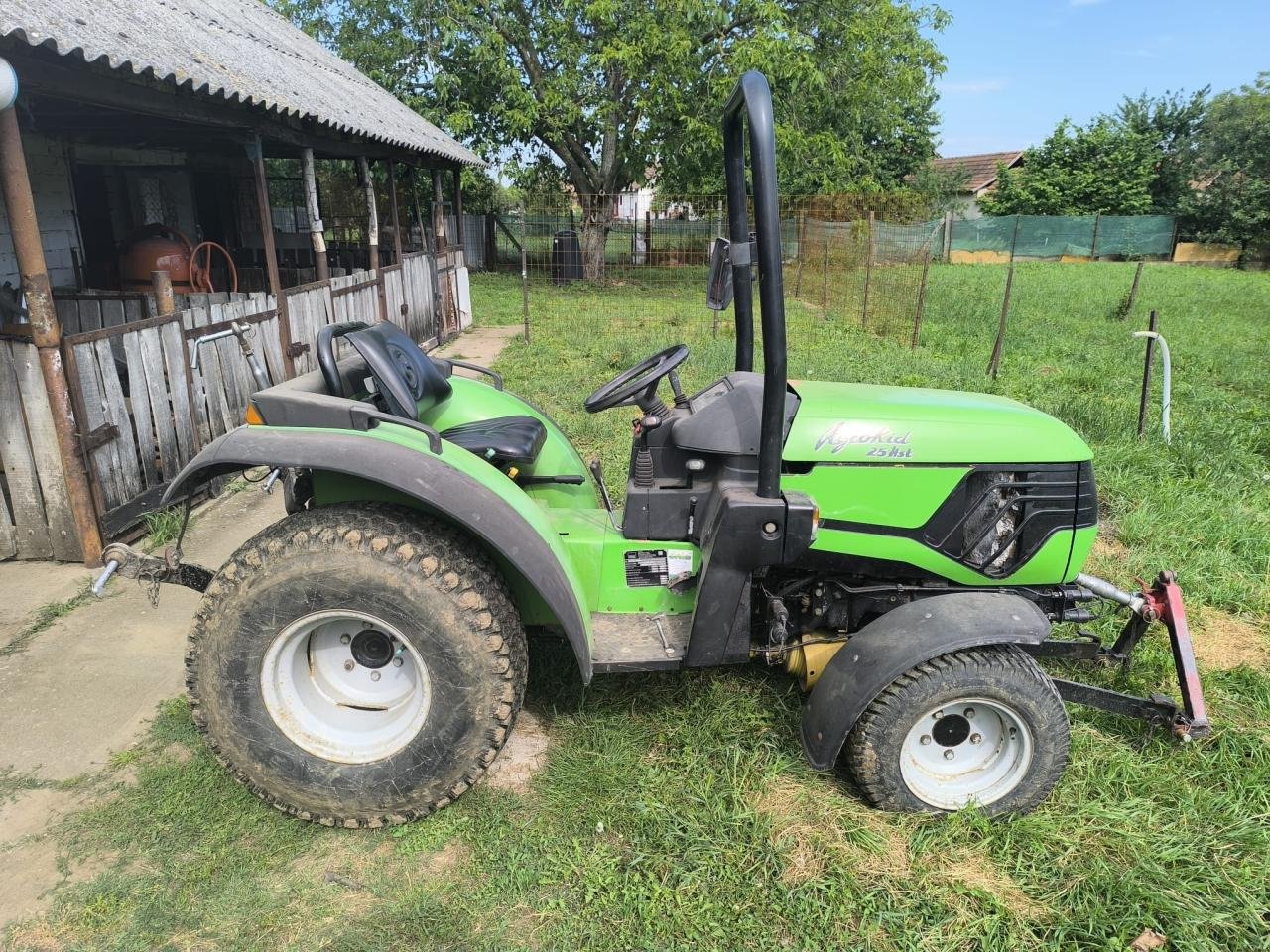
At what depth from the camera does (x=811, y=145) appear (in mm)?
16766

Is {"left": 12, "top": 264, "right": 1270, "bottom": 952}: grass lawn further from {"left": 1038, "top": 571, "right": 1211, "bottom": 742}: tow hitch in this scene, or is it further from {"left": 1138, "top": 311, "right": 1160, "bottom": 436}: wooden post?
{"left": 1138, "top": 311, "right": 1160, "bottom": 436}: wooden post

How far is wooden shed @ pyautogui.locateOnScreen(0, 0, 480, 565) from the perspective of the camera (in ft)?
12.2

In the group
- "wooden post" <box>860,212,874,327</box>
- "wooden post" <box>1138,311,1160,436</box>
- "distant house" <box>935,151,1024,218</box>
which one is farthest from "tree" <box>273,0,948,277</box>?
"distant house" <box>935,151,1024,218</box>

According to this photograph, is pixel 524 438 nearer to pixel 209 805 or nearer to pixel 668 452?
pixel 668 452

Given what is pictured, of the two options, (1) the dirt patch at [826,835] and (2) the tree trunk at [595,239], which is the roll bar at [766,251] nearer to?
(1) the dirt patch at [826,835]

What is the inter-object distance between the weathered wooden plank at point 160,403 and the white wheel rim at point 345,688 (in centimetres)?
279

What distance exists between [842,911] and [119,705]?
2522 mm

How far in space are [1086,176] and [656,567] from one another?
32231 millimetres

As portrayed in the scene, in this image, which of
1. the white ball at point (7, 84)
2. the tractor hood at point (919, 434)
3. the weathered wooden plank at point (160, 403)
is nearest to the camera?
the tractor hood at point (919, 434)

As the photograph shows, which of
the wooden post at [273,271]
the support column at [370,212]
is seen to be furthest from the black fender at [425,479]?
the support column at [370,212]

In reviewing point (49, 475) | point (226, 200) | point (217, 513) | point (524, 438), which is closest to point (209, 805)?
point (524, 438)

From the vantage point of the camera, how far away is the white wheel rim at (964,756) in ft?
7.50

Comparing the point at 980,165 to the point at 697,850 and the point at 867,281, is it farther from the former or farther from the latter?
the point at 697,850

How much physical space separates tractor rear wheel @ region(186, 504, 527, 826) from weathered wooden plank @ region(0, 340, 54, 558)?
2.39 meters
